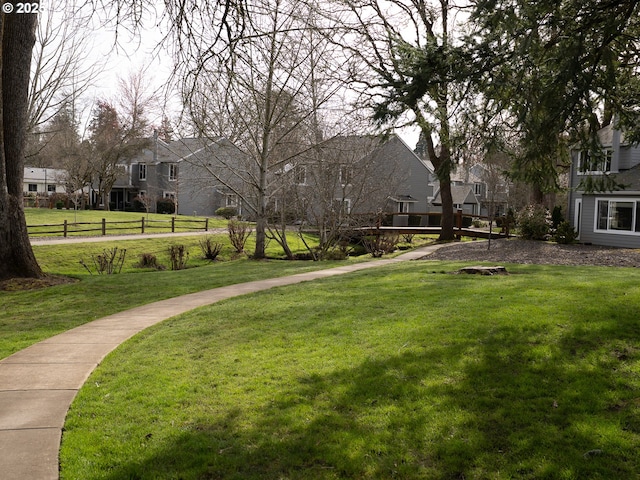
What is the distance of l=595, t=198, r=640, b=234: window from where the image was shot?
24.2 m

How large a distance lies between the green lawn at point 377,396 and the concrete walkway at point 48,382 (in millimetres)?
193

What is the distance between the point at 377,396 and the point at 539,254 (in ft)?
56.4

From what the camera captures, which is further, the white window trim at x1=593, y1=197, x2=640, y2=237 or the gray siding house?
the white window trim at x1=593, y1=197, x2=640, y2=237

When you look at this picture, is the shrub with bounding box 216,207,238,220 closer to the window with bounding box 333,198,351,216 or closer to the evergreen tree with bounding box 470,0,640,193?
the window with bounding box 333,198,351,216

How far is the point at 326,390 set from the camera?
5.64 m

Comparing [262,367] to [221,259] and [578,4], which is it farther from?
[221,259]

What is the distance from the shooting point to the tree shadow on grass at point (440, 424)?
416 cm

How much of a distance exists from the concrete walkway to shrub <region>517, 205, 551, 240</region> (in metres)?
20.2

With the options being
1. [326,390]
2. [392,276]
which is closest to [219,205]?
[392,276]

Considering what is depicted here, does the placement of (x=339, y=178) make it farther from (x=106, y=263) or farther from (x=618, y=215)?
(x=618, y=215)

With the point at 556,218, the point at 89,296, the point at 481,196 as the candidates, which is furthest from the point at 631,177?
the point at 481,196

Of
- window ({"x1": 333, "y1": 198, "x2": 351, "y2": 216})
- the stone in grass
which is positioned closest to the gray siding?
window ({"x1": 333, "y1": 198, "x2": 351, "y2": 216})

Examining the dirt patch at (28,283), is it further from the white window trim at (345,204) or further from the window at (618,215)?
the window at (618,215)

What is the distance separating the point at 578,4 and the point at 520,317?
4418 mm
